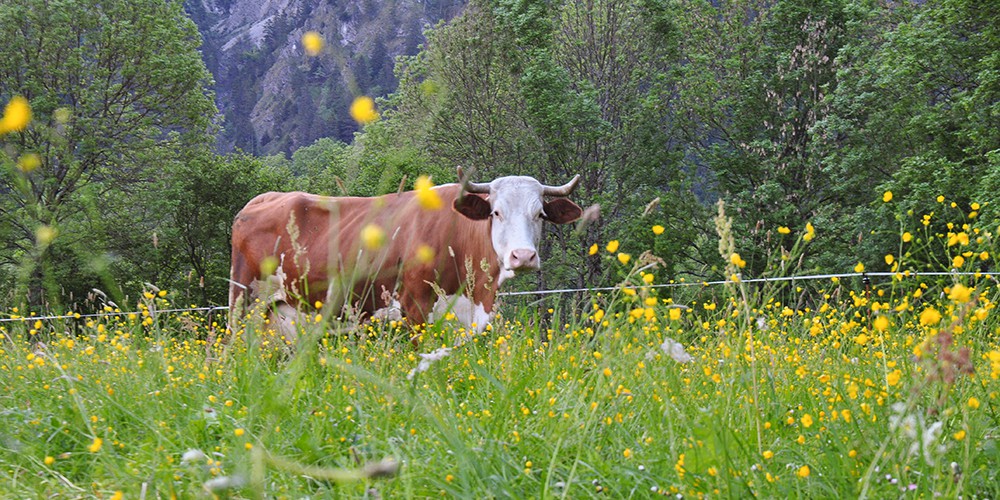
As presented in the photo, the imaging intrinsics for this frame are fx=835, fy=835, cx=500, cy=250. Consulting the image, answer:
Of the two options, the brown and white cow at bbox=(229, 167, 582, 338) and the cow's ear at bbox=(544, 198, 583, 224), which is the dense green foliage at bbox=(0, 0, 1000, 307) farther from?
the cow's ear at bbox=(544, 198, 583, 224)

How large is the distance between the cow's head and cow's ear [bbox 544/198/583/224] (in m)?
0.11

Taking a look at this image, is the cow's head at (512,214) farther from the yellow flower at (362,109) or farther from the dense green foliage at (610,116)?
the dense green foliage at (610,116)

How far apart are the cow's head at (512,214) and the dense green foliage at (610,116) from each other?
15.5 meters

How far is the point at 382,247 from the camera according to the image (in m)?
5.91

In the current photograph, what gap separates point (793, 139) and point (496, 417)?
24.7 metres

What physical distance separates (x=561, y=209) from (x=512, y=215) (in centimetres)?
86

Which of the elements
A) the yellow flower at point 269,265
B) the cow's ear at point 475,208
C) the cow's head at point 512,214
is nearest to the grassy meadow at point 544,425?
the yellow flower at point 269,265

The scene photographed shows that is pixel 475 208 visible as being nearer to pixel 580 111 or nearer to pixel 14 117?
pixel 14 117

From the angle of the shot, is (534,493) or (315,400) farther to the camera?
(315,400)

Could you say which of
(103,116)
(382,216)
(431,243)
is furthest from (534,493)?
(103,116)

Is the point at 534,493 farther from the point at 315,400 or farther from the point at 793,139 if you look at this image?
the point at 793,139

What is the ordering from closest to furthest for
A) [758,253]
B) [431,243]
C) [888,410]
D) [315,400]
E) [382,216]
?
[888,410] → [315,400] → [431,243] → [382,216] → [758,253]

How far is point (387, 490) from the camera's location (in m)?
2.19

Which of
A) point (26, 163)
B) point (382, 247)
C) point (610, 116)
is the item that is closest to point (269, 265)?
point (26, 163)
